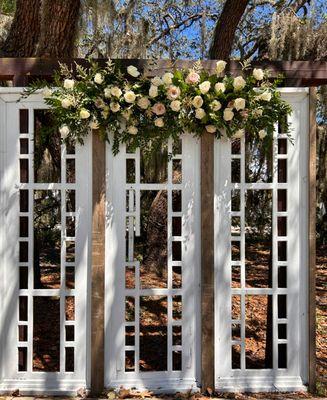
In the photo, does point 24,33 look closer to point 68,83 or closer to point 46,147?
point 46,147

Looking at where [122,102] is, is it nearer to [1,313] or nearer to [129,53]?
[1,313]

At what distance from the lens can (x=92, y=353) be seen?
2.62m

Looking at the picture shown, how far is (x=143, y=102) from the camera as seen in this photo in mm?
2576

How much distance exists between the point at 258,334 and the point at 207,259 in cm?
171

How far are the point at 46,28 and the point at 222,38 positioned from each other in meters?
1.99

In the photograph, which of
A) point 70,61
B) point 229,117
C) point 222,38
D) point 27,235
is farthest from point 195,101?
point 222,38

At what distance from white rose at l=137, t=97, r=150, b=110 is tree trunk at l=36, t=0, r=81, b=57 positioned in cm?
138

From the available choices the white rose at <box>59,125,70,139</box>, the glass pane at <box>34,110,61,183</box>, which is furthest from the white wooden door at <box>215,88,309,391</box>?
the glass pane at <box>34,110,61,183</box>

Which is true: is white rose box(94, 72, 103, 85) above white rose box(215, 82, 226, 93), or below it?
above

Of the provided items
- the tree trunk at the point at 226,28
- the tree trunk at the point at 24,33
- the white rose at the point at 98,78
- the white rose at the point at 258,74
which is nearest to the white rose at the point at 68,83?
the white rose at the point at 98,78

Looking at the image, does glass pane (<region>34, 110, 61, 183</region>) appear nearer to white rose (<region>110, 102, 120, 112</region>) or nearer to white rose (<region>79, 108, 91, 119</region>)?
white rose (<region>79, 108, 91, 119</region>)

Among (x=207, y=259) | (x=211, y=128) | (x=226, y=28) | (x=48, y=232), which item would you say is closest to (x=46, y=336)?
(x=207, y=259)

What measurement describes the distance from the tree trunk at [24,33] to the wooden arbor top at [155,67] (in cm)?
110

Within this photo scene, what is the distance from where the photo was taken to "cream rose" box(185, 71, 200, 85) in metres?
2.57
